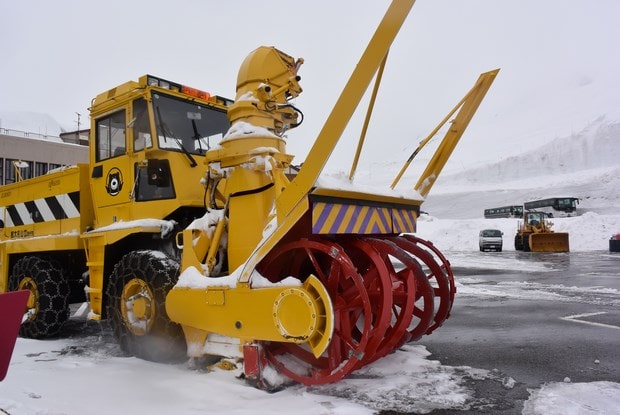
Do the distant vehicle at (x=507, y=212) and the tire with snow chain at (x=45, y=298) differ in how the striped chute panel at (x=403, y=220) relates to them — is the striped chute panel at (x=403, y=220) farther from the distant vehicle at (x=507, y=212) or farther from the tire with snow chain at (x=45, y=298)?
the distant vehicle at (x=507, y=212)

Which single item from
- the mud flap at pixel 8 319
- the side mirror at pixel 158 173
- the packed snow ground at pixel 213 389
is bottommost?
the packed snow ground at pixel 213 389

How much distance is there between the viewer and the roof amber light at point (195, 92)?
5.18 metres

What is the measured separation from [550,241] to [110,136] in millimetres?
24300

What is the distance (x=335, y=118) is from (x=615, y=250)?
2533 centimetres

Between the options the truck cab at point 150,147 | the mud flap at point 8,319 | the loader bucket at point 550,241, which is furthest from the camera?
the loader bucket at point 550,241

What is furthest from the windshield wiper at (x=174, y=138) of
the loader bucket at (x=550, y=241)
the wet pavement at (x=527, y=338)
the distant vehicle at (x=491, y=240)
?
the distant vehicle at (x=491, y=240)

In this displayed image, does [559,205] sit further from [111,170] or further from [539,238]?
[111,170]

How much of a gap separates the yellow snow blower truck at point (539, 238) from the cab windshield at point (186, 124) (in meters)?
22.9

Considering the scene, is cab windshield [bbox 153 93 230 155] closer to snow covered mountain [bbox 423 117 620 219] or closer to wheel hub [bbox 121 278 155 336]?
wheel hub [bbox 121 278 155 336]

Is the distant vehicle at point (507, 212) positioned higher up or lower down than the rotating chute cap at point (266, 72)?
lower down

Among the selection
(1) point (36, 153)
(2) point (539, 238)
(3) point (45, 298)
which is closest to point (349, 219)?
(3) point (45, 298)

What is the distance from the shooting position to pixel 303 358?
3766mm

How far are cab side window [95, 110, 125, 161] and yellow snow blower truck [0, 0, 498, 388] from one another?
0.02m

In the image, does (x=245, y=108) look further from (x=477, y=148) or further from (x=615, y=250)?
(x=477, y=148)
